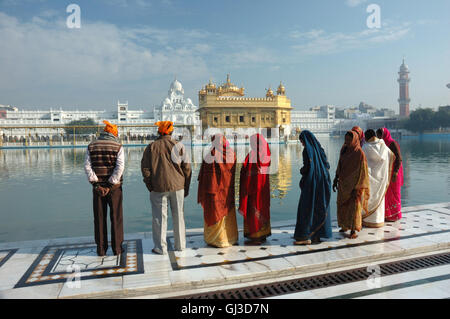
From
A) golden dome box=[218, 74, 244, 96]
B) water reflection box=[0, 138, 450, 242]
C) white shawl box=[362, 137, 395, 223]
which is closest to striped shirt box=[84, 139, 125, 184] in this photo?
water reflection box=[0, 138, 450, 242]

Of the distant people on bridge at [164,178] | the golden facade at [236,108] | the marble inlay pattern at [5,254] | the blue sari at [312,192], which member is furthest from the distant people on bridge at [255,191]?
the golden facade at [236,108]

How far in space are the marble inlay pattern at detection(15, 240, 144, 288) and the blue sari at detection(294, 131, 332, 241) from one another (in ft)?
5.11

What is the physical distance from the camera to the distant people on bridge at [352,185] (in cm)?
328

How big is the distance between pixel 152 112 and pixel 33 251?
5382cm

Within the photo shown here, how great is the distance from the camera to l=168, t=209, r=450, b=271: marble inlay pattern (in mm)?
2756

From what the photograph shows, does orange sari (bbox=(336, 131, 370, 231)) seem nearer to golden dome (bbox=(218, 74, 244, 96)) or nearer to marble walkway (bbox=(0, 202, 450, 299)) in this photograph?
marble walkway (bbox=(0, 202, 450, 299))

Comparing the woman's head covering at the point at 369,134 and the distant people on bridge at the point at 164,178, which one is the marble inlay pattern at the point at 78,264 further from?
the woman's head covering at the point at 369,134

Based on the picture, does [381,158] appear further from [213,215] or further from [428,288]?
[213,215]

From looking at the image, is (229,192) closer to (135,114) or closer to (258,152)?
(258,152)

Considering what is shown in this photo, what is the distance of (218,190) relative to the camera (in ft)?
9.75

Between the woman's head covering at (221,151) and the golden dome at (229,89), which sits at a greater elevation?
the golden dome at (229,89)

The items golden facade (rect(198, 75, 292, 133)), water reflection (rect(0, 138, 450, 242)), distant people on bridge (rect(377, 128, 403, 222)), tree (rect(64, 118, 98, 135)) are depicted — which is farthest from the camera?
tree (rect(64, 118, 98, 135))

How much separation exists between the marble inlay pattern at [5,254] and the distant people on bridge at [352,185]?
3225mm
